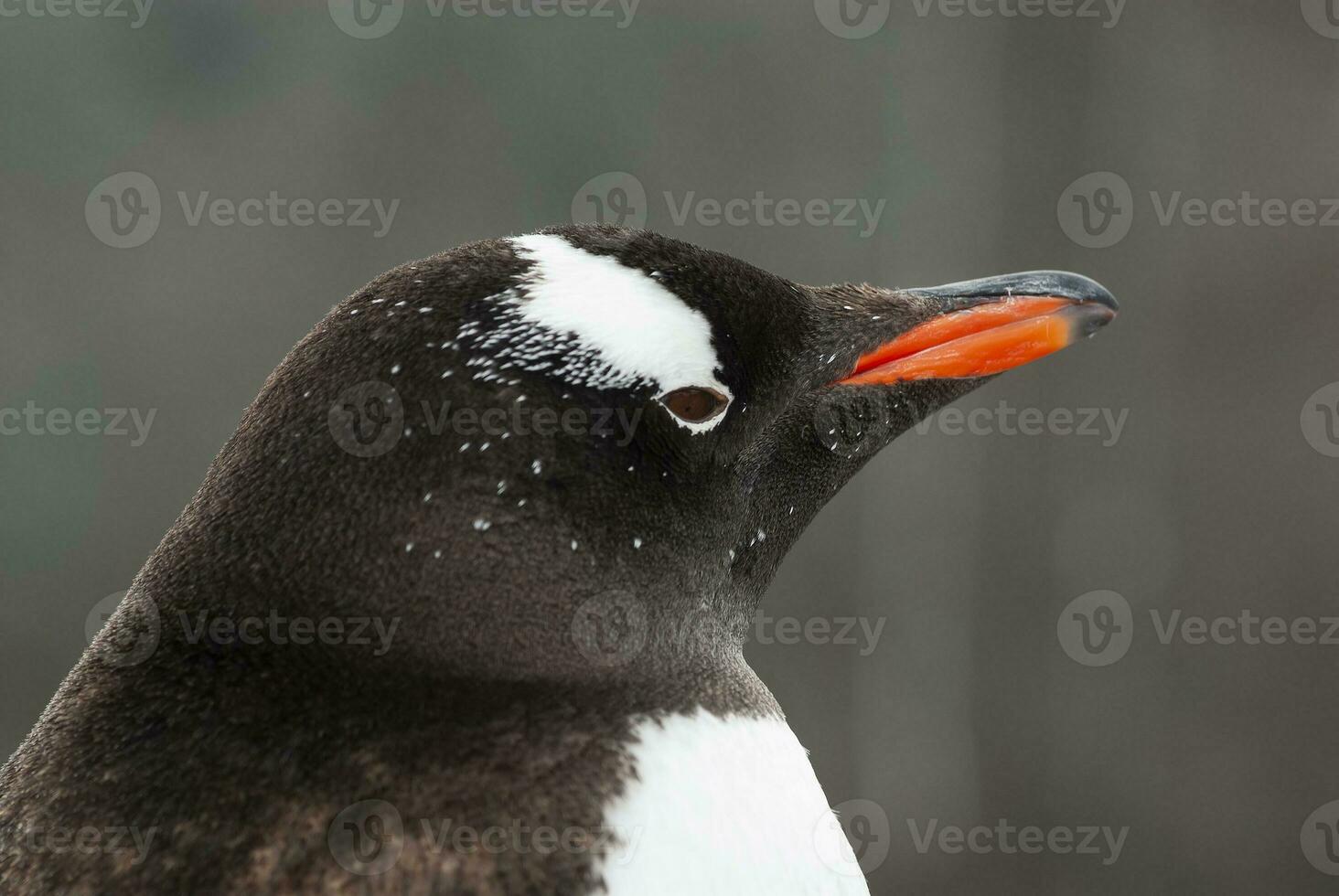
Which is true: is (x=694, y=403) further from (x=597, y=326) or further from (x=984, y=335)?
(x=984, y=335)

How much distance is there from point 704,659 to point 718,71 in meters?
1.36

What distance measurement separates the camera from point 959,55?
2.02 m

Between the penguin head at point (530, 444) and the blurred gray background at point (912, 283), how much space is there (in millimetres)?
1153

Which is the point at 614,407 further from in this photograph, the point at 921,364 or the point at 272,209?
the point at 272,209

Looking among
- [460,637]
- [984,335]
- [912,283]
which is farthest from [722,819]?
[912,283]

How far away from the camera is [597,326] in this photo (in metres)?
0.67

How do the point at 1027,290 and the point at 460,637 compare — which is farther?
the point at 1027,290

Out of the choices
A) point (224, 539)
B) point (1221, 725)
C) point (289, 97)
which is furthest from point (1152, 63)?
point (224, 539)

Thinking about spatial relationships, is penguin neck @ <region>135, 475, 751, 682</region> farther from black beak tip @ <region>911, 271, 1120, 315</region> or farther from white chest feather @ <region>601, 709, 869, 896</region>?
black beak tip @ <region>911, 271, 1120, 315</region>

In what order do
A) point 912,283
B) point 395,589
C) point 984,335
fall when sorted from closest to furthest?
point 395,589 < point 984,335 < point 912,283

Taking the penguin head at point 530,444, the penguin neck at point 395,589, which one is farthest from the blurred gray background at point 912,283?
the penguin neck at point 395,589

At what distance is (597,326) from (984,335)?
1.01 feet

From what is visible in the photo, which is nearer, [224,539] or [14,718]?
[224,539]

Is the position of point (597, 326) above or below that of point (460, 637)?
above
